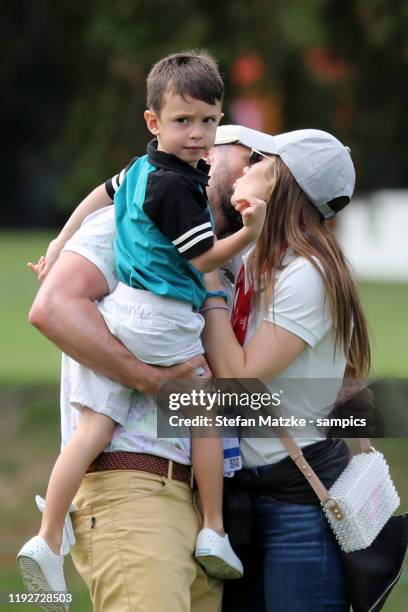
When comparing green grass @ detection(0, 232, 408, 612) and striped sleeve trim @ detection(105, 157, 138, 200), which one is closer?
striped sleeve trim @ detection(105, 157, 138, 200)

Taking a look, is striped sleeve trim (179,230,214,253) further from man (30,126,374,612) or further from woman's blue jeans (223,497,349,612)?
woman's blue jeans (223,497,349,612)

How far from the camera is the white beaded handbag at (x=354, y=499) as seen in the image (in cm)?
326

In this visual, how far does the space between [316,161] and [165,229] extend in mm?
466

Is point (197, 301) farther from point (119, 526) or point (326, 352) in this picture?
point (119, 526)

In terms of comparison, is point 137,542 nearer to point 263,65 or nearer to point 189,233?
point 189,233

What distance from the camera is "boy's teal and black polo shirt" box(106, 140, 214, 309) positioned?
3.12 m

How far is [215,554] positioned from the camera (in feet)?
10.4

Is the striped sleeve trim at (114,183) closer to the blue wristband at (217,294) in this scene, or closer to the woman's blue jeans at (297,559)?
the blue wristband at (217,294)

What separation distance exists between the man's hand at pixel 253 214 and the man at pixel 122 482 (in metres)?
0.36

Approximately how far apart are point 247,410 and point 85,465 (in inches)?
17.2

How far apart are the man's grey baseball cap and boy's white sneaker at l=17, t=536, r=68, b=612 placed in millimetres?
1125

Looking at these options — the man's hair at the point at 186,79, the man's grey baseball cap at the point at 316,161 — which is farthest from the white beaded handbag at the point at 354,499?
the man's hair at the point at 186,79

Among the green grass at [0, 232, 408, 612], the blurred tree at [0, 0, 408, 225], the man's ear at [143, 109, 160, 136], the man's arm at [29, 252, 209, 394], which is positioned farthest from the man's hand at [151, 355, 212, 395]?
the blurred tree at [0, 0, 408, 225]

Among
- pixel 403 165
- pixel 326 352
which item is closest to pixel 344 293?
pixel 326 352
